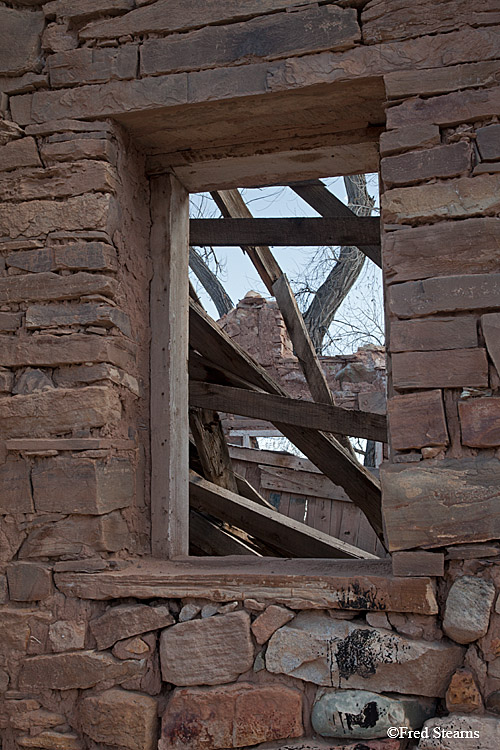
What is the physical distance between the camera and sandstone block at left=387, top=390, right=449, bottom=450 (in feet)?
7.17

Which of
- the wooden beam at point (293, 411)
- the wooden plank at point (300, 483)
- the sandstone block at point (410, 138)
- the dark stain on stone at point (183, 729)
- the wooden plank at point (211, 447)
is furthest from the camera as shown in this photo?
the wooden plank at point (300, 483)

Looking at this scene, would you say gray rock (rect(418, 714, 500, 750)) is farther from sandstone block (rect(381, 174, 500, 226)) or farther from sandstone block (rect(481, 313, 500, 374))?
sandstone block (rect(381, 174, 500, 226))

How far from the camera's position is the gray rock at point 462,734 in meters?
2.00

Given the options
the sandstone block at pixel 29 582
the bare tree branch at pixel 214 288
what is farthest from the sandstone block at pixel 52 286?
the bare tree branch at pixel 214 288

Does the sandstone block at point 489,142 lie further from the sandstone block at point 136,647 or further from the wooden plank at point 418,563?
the sandstone block at point 136,647

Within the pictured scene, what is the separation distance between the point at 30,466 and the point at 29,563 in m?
0.34

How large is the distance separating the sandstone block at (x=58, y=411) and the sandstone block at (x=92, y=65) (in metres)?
1.16

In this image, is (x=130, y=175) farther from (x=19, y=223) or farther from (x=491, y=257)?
(x=491, y=257)

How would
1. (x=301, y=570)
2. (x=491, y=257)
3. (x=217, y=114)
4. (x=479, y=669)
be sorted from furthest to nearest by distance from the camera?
1. (x=217, y=114)
2. (x=301, y=570)
3. (x=491, y=257)
4. (x=479, y=669)

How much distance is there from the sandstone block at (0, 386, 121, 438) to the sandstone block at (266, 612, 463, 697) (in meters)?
0.95

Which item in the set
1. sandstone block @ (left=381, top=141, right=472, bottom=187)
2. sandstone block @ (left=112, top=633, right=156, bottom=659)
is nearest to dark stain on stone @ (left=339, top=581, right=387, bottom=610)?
sandstone block @ (left=112, top=633, right=156, bottom=659)

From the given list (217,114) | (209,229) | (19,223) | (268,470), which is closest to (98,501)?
(19,223)

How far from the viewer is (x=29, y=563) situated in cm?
244

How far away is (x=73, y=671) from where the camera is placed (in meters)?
2.35
